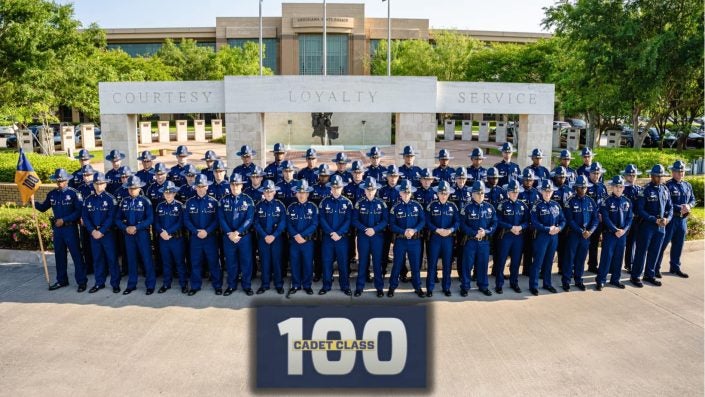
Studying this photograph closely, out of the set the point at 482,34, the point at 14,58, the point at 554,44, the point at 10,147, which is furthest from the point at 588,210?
the point at 482,34

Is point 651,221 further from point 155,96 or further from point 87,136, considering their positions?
point 87,136

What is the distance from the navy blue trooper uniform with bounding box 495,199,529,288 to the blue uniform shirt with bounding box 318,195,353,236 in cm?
235

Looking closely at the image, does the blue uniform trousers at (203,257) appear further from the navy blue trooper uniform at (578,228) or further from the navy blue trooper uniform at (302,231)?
the navy blue trooper uniform at (578,228)

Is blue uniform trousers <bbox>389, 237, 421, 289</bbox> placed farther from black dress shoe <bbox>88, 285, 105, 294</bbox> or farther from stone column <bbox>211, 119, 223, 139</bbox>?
stone column <bbox>211, 119, 223, 139</bbox>

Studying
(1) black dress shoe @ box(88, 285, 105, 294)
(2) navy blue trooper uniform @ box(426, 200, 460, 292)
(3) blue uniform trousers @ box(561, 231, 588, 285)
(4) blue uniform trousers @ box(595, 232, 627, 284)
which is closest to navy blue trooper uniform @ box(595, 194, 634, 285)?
(4) blue uniform trousers @ box(595, 232, 627, 284)

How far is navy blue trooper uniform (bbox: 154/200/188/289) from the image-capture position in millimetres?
8914

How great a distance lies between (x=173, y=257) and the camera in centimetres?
912

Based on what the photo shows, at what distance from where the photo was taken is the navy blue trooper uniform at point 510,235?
9031mm

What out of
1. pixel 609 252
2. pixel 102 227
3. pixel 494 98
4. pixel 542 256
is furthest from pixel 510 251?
pixel 494 98

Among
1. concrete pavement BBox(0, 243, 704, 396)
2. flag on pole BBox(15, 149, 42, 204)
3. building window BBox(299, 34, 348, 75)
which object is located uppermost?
building window BBox(299, 34, 348, 75)

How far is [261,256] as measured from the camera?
9102 mm

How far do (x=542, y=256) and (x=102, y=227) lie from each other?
678cm

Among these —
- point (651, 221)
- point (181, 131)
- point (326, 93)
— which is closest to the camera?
point (651, 221)

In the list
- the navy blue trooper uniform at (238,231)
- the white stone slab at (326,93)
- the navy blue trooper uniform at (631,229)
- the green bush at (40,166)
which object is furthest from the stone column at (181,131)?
the navy blue trooper uniform at (631,229)
